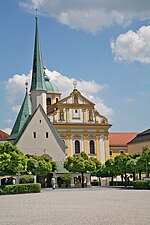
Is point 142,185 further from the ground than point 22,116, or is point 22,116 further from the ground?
point 22,116

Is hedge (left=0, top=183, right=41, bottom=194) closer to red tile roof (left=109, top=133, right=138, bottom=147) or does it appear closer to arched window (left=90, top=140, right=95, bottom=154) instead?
arched window (left=90, top=140, right=95, bottom=154)

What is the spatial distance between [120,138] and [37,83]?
98.4ft

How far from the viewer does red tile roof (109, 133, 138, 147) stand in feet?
313

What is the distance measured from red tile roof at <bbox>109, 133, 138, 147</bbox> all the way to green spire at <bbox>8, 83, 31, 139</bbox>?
76.9 feet

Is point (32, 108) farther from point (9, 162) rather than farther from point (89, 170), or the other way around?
point (9, 162)

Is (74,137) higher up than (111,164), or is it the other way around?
(74,137)

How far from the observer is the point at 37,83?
250ft

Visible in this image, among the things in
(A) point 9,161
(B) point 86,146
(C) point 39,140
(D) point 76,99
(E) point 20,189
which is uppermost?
(D) point 76,99

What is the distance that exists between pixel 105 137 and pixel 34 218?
217 ft

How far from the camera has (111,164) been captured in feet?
200

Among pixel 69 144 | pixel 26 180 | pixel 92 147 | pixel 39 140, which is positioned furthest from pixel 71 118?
pixel 26 180

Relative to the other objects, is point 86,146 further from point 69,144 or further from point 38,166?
point 38,166

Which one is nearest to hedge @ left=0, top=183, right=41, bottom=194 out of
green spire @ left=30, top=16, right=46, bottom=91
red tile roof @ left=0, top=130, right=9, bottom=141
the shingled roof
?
green spire @ left=30, top=16, right=46, bottom=91

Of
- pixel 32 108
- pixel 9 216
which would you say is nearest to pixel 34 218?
pixel 9 216
